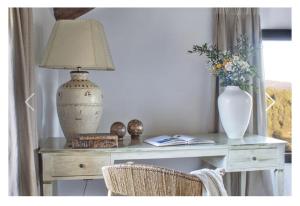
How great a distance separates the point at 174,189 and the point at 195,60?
1.39m

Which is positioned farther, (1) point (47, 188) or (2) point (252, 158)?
(2) point (252, 158)

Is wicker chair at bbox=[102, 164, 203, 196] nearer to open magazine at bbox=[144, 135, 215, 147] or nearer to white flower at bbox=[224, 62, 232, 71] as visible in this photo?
open magazine at bbox=[144, 135, 215, 147]

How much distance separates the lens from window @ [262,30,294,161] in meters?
2.66

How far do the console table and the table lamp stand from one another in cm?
16

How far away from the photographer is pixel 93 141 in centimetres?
171

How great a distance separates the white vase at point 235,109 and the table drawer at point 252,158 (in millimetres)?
178

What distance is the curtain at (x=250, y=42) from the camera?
241 centimetres

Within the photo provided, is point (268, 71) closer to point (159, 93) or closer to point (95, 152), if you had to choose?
point (159, 93)

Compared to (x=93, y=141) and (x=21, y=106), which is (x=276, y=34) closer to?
(x=93, y=141)

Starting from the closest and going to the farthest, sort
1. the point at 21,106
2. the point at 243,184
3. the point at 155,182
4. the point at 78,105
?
1. the point at 155,182
2. the point at 21,106
3. the point at 78,105
4. the point at 243,184

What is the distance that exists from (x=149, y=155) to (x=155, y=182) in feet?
1.55

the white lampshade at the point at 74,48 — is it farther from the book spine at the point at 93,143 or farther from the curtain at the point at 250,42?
the curtain at the point at 250,42

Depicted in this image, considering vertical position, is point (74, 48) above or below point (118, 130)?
above

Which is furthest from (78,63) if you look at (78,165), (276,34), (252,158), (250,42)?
(276,34)
